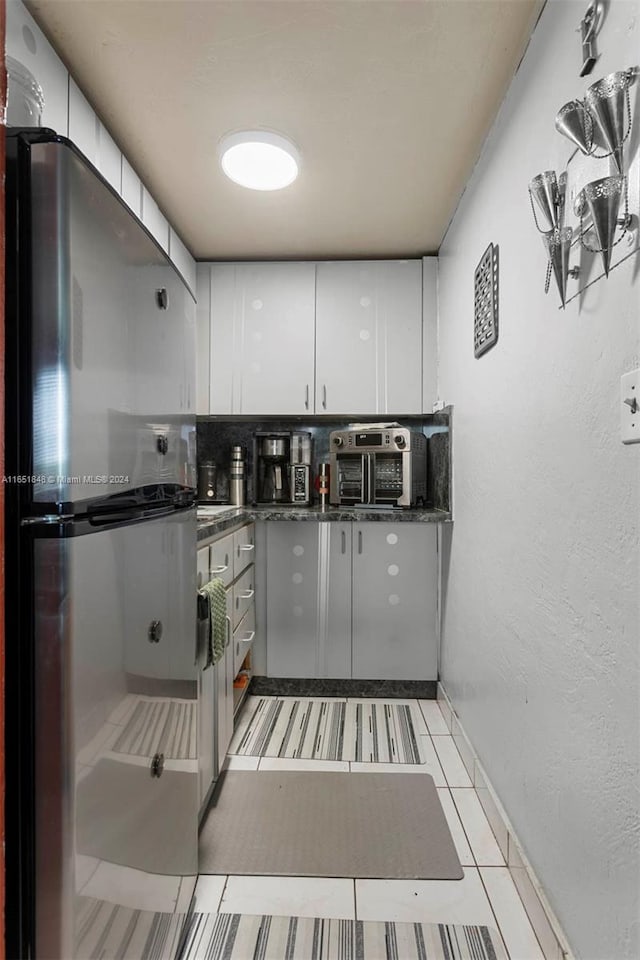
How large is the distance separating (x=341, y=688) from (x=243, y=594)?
2.54ft

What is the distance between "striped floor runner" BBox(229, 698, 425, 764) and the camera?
2.11 meters

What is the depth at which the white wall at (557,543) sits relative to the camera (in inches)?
36.0

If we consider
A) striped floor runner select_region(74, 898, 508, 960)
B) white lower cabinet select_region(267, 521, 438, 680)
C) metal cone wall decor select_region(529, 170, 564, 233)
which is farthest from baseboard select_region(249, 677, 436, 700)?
metal cone wall decor select_region(529, 170, 564, 233)

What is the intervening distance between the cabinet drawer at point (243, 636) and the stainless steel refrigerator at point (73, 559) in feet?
3.96

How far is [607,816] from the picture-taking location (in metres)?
0.96

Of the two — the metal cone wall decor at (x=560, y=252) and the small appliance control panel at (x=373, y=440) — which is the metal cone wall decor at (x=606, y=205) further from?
the small appliance control panel at (x=373, y=440)

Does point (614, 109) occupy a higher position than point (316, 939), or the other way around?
point (614, 109)

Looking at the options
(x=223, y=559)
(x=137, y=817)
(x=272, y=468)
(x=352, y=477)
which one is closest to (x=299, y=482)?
(x=272, y=468)

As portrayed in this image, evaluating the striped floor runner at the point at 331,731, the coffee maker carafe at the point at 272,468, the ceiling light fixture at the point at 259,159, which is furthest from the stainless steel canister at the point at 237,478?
the ceiling light fixture at the point at 259,159

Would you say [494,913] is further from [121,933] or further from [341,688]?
[341,688]

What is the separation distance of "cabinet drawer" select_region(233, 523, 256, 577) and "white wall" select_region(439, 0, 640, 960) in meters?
0.95

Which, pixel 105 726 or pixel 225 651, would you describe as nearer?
pixel 105 726

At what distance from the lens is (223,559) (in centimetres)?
192

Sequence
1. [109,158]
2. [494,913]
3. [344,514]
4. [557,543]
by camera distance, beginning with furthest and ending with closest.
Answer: [344,514]
[109,158]
[494,913]
[557,543]
